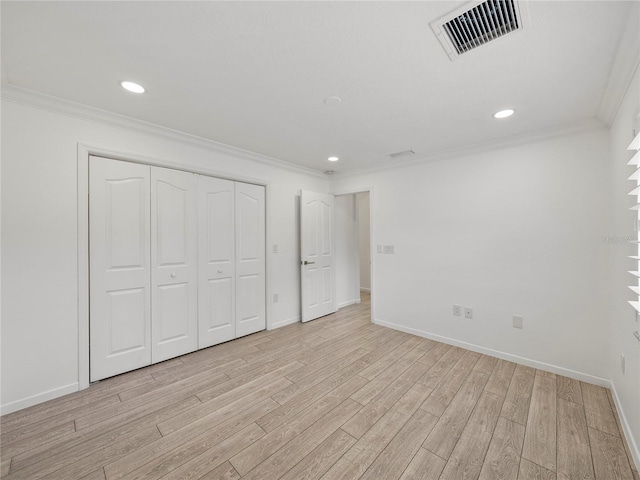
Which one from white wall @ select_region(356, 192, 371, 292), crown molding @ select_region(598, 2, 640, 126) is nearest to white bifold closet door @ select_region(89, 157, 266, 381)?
crown molding @ select_region(598, 2, 640, 126)

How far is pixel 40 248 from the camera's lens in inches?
80.7

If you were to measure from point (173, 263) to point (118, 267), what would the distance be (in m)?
0.47

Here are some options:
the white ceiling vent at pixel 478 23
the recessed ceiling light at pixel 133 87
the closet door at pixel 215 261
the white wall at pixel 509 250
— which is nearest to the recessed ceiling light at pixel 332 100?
the white ceiling vent at pixel 478 23

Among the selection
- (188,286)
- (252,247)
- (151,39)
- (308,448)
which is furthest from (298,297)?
(151,39)

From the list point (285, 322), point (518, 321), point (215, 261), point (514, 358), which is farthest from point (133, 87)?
point (514, 358)

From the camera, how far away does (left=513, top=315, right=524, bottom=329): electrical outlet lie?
8.90 ft

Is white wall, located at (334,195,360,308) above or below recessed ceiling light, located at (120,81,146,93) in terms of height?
below

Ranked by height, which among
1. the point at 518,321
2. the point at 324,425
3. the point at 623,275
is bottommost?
the point at 324,425

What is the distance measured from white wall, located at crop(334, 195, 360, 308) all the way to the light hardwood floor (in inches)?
84.1

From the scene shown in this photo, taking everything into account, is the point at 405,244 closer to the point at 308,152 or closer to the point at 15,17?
the point at 308,152

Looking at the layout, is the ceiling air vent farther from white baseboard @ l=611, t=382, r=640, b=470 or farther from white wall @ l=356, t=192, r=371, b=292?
white wall @ l=356, t=192, r=371, b=292

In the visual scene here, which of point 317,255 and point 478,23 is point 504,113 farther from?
point 317,255

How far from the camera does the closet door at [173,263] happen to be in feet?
8.79

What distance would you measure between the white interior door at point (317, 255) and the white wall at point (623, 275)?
319 centimetres
